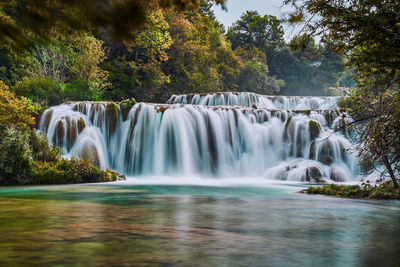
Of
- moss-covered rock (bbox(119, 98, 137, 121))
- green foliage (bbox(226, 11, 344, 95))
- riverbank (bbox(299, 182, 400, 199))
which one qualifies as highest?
green foliage (bbox(226, 11, 344, 95))

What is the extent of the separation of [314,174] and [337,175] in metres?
1.37

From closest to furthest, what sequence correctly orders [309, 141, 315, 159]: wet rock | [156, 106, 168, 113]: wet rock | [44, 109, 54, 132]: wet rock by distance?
1. [44, 109, 54, 132]: wet rock
2. [309, 141, 315, 159]: wet rock
3. [156, 106, 168, 113]: wet rock

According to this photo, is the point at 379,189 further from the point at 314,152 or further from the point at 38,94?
the point at 38,94

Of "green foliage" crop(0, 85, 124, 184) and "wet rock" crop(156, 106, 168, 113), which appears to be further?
"wet rock" crop(156, 106, 168, 113)

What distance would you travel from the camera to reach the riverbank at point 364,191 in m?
10.1

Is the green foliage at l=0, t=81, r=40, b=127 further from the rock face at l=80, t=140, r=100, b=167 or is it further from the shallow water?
the shallow water

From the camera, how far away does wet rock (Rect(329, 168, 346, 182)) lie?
17.7 m

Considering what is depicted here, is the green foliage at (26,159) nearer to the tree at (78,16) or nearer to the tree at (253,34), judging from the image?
the tree at (78,16)

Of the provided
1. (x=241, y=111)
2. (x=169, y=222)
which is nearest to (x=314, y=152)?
(x=241, y=111)

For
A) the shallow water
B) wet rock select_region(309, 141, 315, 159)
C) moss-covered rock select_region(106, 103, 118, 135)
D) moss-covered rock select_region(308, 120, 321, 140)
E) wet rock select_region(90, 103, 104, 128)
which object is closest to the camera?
the shallow water

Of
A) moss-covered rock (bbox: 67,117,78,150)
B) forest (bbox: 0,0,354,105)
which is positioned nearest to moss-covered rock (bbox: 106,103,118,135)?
moss-covered rock (bbox: 67,117,78,150)

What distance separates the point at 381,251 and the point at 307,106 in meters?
28.7

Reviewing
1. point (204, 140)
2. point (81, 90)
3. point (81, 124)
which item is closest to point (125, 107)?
point (81, 124)

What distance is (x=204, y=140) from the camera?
21094 mm
